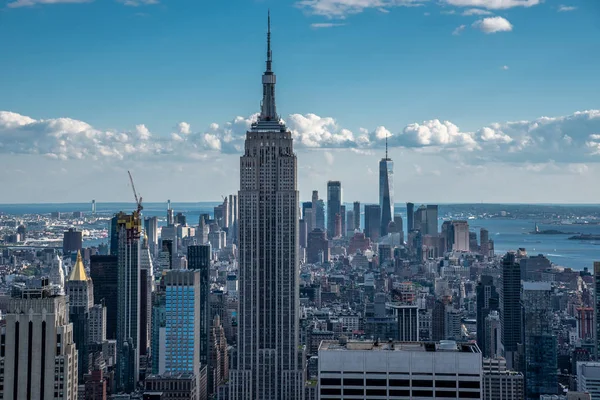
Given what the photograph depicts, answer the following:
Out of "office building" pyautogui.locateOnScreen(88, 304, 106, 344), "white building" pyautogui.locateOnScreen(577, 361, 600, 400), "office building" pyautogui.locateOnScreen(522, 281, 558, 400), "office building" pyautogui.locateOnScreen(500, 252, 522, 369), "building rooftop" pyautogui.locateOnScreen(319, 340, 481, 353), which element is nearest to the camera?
"building rooftop" pyautogui.locateOnScreen(319, 340, 481, 353)

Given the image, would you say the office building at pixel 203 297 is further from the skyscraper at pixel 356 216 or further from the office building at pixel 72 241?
the skyscraper at pixel 356 216

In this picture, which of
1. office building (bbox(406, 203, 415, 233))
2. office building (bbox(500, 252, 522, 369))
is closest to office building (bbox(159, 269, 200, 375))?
office building (bbox(500, 252, 522, 369))

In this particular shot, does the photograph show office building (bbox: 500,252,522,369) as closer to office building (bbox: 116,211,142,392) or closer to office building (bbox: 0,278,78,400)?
office building (bbox: 116,211,142,392)

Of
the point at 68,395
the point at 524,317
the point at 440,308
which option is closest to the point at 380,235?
the point at 440,308

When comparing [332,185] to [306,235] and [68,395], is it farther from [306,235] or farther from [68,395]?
[68,395]

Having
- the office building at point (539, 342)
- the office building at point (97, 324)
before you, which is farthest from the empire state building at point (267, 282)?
the office building at point (539, 342)

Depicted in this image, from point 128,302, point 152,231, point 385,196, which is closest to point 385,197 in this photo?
point 385,196
